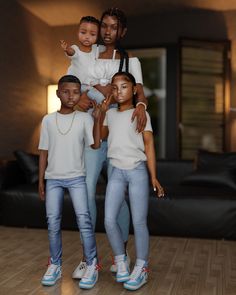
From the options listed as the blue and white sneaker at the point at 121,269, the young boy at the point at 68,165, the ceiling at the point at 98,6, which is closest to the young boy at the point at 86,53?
the young boy at the point at 68,165

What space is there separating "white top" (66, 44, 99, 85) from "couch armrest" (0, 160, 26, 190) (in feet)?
6.95

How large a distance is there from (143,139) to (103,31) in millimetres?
626

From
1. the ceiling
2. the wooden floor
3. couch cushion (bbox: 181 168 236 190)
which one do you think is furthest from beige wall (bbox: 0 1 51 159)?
couch cushion (bbox: 181 168 236 190)

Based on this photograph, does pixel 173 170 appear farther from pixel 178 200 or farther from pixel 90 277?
pixel 90 277

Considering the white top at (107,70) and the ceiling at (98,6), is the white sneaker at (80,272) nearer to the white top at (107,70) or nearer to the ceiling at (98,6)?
the white top at (107,70)

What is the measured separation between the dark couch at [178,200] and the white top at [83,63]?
167cm

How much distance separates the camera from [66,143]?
2381 mm

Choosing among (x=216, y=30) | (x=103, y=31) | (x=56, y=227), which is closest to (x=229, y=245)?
(x=56, y=227)

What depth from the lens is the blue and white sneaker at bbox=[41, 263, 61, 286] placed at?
2.41 metres

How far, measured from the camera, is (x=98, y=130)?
7.90 ft

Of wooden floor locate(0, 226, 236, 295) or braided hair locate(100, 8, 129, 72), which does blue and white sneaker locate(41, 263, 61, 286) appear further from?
braided hair locate(100, 8, 129, 72)

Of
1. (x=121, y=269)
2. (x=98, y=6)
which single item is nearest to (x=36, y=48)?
(x=98, y=6)

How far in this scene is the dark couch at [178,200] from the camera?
12.3 ft

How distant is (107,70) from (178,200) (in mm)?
1692
